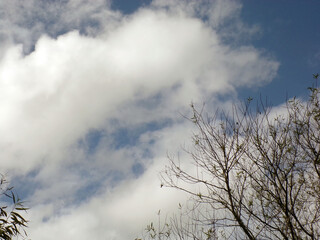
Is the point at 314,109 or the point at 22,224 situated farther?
the point at 314,109

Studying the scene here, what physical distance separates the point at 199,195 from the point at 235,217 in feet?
2.84

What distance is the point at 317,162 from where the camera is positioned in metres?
7.47

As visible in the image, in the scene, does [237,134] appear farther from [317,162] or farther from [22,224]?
[22,224]

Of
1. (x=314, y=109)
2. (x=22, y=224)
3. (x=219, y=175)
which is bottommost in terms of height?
(x=22, y=224)

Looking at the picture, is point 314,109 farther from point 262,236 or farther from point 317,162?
point 262,236

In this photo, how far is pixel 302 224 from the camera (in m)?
6.33

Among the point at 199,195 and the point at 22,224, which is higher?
the point at 199,195

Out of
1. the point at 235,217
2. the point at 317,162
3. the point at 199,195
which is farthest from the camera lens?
the point at 317,162

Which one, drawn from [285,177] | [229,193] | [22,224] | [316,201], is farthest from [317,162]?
[22,224]

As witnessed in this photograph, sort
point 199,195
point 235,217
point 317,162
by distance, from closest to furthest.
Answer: point 235,217
point 199,195
point 317,162

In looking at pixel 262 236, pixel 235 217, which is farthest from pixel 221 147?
pixel 262 236

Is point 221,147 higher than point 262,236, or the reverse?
point 221,147

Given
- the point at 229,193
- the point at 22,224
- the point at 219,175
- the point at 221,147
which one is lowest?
the point at 22,224

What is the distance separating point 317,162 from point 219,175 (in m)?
2.66
